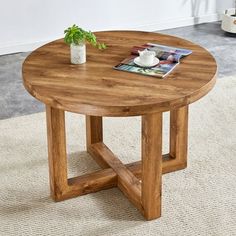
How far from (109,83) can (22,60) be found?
6.22 ft

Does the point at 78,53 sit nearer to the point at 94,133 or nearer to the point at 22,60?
the point at 94,133

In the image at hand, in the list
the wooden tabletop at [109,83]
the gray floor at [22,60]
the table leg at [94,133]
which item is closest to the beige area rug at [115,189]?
the table leg at [94,133]

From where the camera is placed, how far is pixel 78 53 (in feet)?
7.73

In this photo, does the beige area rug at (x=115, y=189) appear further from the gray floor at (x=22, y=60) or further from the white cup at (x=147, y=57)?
the white cup at (x=147, y=57)

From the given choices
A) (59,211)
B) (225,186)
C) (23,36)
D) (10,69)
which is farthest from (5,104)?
(225,186)

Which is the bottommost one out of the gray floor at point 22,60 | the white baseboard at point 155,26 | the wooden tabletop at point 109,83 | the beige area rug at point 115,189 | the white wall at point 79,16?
the beige area rug at point 115,189

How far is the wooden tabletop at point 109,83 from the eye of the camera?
2043mm

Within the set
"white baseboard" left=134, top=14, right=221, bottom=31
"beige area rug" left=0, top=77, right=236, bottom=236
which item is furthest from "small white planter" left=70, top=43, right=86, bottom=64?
"white baseboard" left=134, top=14, right=221, bottom=31

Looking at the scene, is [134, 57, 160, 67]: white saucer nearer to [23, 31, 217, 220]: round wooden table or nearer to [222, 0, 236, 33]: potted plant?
[23, 31, 217, 220]: round wooden table

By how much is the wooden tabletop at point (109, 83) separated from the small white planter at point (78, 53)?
0.02 meters

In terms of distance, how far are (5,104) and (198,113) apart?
43.0 inches

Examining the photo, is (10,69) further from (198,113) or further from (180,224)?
(180,224)

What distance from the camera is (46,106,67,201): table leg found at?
2.27 m

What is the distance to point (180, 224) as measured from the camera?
2.30 meters
